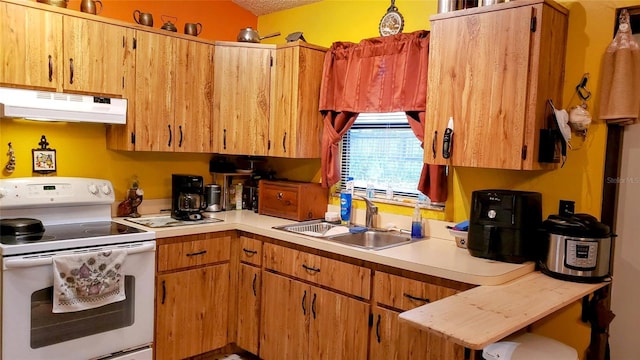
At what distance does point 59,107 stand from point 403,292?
2.15m

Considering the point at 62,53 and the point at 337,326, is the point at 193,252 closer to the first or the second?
the point at 337,326

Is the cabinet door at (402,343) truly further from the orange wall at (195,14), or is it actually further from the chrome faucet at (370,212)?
the orange wall at (195,14)

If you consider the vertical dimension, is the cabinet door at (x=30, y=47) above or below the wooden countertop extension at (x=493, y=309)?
above

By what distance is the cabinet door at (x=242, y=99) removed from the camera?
11.1 ft

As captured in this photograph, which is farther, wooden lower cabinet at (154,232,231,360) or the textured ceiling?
the textured ceiling

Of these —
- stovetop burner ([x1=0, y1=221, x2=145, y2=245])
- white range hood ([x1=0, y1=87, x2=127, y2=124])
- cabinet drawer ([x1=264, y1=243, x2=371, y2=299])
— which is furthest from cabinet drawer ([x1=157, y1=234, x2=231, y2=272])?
white range hood ([x1=0, y1=87, x2=127, y2=124])

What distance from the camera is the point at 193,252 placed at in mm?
3000

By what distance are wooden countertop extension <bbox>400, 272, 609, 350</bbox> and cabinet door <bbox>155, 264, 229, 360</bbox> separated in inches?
68.0

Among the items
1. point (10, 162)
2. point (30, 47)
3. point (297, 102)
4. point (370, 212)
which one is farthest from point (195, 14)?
point (370, 212)

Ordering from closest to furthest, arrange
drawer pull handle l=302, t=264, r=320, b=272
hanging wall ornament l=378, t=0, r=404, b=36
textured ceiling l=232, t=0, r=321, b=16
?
drawer pull handle l=302, t=264, r=320, b=272 < hanging wall ornament l=378, t=0, r=404, b=36 < textured ceiling l=232, t=0, r=321, b=16

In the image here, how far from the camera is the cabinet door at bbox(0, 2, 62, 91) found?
2551 mm

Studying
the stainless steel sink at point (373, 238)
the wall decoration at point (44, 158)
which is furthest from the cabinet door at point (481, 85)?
the wall decoration at point (44, 158)

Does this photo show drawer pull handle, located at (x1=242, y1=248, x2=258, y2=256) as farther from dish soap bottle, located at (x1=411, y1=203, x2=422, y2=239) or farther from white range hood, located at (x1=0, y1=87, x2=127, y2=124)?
white range hood, located at (x1=0, y1=87, x2=127, y2=124)

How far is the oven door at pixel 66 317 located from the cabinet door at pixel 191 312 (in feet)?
0.37
